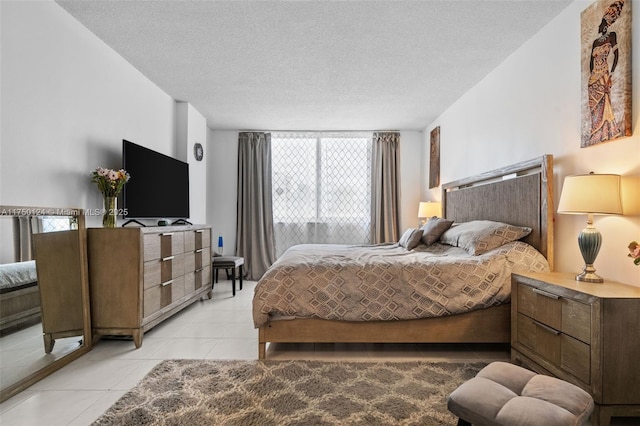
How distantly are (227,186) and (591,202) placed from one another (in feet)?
16.3

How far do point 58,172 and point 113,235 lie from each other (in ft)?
1.93

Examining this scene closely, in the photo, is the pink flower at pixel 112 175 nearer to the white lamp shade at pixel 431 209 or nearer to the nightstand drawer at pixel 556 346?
the nightstand drawer at pixel 556 346

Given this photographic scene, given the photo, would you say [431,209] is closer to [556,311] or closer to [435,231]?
[435,231]

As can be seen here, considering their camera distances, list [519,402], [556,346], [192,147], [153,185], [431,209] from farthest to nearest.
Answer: [431,209] < [192,147] < [153,185] < [556,346] < [519,402]

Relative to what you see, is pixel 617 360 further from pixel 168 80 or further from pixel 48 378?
pixel 168 80

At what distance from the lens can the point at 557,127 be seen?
2.46m

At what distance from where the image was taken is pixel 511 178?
293 centimetres

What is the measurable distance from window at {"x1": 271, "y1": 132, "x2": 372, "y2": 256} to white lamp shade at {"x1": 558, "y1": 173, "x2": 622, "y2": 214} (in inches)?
148

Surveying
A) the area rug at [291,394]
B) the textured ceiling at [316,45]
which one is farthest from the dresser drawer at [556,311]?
the textured ceiling at [316,45]

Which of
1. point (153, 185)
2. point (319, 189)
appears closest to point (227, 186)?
point (319, 189)

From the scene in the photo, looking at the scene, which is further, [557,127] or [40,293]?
[557,127]

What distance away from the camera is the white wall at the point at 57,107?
2.08 metres

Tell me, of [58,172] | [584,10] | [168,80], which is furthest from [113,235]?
[584,10]

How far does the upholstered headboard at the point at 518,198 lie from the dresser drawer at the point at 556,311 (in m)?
0.52
